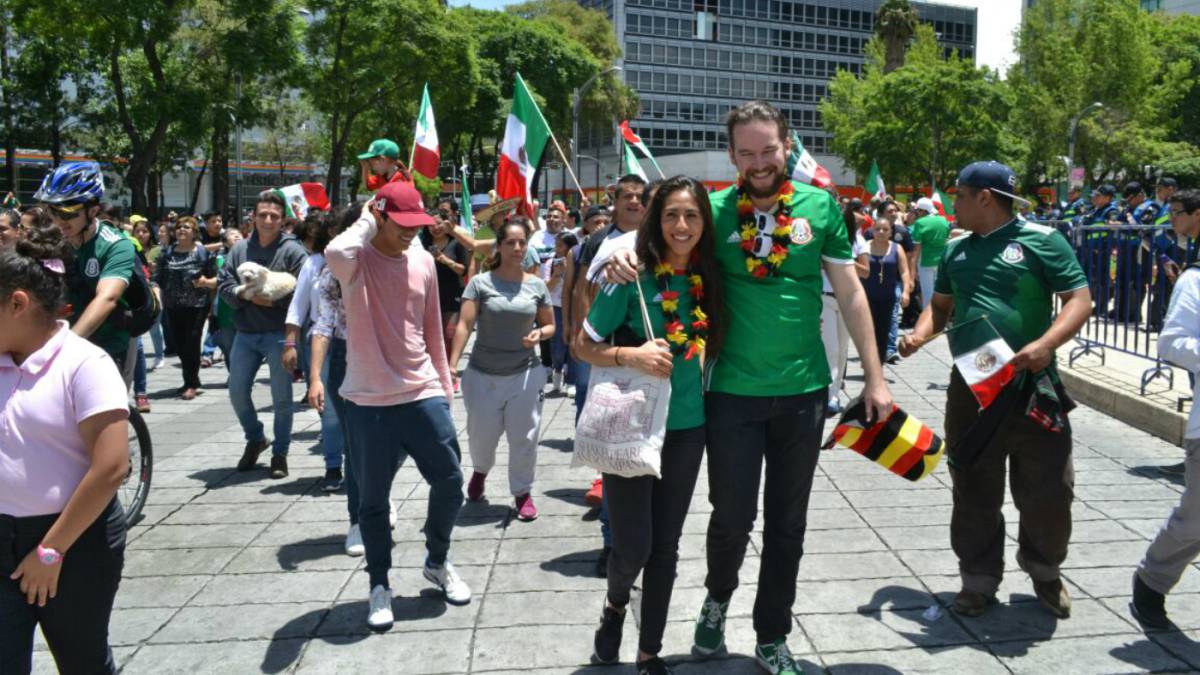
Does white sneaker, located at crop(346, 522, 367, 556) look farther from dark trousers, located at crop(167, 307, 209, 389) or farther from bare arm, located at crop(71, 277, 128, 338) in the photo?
dark trousers, located at crop(167, 307, 209, 389)

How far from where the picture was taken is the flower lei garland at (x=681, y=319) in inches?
143

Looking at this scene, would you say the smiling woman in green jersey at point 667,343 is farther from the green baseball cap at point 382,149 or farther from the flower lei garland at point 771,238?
the green baseball cap at point 382,149

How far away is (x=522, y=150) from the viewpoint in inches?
335

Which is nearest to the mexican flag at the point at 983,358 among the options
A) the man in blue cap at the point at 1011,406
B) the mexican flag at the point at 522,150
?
the man in blue cap at the point at 1011,406

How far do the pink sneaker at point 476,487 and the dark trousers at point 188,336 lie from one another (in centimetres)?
567

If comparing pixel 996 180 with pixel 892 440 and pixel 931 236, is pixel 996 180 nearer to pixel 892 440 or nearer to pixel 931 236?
pixel 892 440

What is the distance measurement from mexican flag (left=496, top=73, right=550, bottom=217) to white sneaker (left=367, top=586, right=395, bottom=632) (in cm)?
430

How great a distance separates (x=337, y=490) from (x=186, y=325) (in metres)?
5.02

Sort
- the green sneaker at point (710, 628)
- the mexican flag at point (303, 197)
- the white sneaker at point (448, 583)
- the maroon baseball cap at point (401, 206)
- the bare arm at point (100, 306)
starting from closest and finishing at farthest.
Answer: the green sneaker at point (710, 628) < the maroon baseball cap at point (401, 206) < the white sneaker at point (448, 583) < the bare arm at point (100, 306) < the mexican flag at point (303, 197)

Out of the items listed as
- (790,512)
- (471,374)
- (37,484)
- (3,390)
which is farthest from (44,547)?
(471,374)

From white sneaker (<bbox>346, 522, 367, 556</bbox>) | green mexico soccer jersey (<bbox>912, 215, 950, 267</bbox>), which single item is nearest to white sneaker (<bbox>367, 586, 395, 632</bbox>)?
white sneaker (<bbox>346, 522, 367, 556</bbox>)

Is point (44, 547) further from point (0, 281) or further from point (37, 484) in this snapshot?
point (0, 281)

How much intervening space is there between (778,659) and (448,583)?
64.7 inches

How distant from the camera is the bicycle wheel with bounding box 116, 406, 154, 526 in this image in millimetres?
6164
